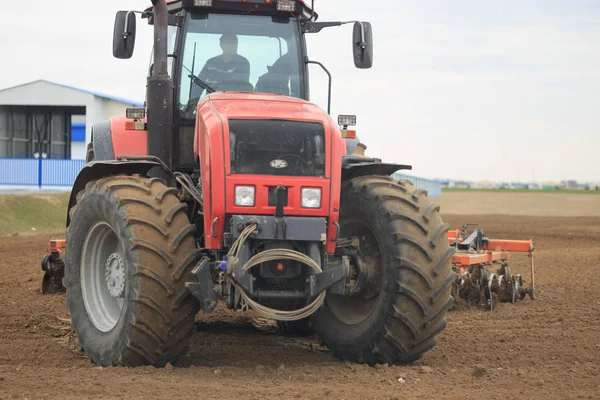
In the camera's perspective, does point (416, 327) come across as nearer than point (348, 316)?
Yes

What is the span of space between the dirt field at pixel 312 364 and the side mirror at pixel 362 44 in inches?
114

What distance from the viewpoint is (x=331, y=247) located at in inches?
293

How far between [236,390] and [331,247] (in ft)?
5.09

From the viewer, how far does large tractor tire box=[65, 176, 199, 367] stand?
7012mm

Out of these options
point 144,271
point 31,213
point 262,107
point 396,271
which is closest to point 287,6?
point 262,107

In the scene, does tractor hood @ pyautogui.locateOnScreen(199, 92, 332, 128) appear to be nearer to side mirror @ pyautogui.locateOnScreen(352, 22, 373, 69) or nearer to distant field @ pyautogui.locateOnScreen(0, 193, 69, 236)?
side mirror @ pyautogui.locateOnScreen(352, 22, 373, 69)

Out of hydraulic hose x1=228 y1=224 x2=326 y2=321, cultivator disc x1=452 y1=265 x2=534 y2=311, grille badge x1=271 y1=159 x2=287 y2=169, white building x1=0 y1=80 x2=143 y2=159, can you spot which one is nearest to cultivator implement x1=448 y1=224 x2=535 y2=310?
cultivator disc x1=452 y1=265 x2=534 y2=311

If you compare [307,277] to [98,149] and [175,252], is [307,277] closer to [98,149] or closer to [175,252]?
[175,252]

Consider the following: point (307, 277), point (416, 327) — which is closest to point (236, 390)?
point (307, 277)

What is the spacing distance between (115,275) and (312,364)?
6.10ft

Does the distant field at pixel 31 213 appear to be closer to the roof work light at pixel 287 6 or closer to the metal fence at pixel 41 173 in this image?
the metal fence at pixel 41 173

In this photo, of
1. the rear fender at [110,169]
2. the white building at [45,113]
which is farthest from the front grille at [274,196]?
the white building at [45,113]

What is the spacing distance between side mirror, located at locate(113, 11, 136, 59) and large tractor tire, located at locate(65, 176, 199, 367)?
1492mm

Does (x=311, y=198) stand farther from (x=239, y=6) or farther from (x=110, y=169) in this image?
(x=239, y=6)
